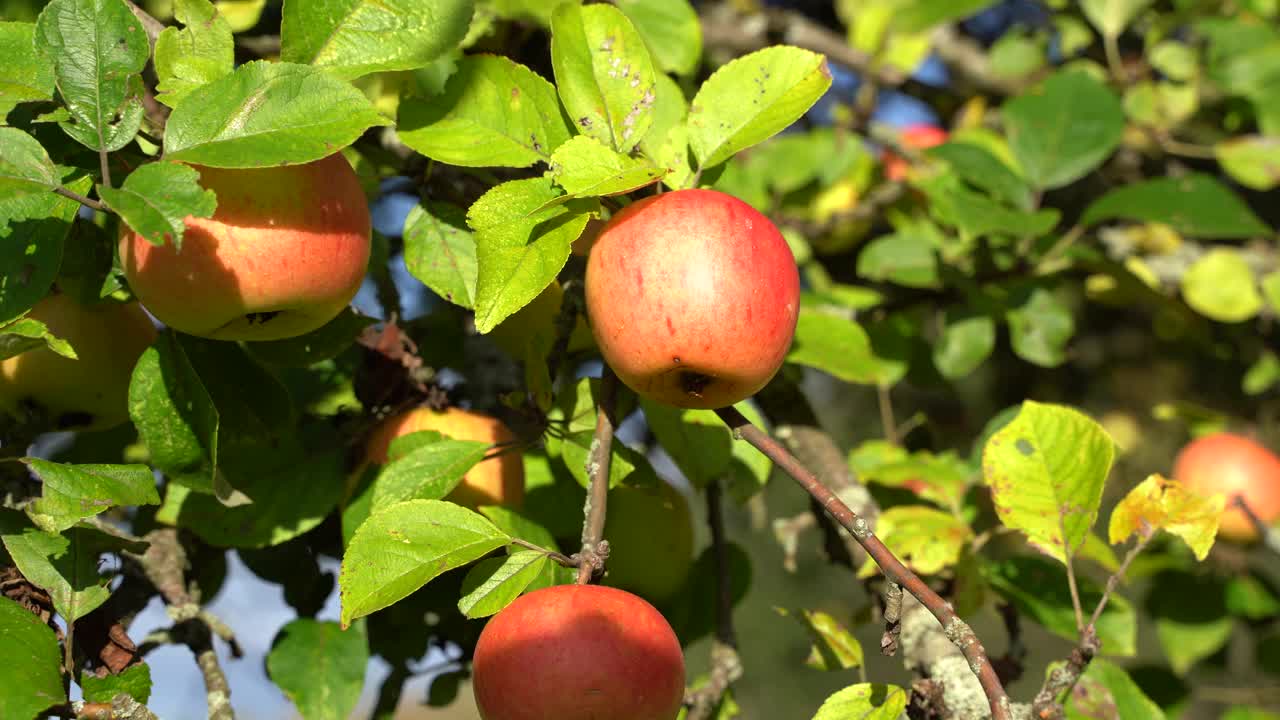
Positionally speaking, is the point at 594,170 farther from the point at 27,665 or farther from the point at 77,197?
the point at 27,665

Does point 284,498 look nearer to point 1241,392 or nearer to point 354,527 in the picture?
point 354,527

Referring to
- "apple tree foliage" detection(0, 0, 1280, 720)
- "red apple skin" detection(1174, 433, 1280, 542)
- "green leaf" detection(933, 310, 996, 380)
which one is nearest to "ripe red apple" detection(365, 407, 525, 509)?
"apple tree foliage" detection(0, 0, 1280, 720)

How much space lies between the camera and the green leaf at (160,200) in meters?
0.71

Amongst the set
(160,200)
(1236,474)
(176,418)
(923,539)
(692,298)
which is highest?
(160,200)

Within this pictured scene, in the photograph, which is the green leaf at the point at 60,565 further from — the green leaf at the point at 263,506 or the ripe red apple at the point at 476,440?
the ripe red apple at the point at 476,440

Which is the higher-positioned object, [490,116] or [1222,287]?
[490,116]

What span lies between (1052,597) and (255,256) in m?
1.02

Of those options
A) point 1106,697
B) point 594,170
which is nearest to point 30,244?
point 594,170

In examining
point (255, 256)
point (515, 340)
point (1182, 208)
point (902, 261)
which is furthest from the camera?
point (902, 261)

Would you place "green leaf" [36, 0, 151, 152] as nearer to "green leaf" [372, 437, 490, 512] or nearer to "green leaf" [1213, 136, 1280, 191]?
"green leaf" [372, 437, 490, 512]

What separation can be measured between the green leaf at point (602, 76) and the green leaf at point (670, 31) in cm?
41

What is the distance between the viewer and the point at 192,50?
34.8 inches

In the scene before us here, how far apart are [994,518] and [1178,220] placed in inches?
21.9

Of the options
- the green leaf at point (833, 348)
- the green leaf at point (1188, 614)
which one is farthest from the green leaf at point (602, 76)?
the green leaf at point (1188, 614)
